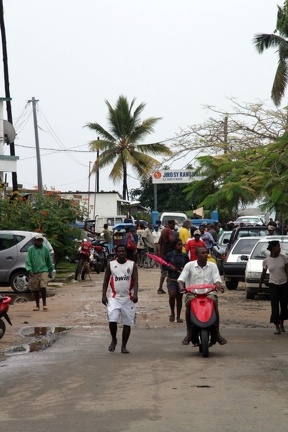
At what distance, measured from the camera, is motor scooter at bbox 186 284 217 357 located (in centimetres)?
1300

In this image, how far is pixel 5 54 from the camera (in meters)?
38.1

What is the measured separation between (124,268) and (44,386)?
3.47m

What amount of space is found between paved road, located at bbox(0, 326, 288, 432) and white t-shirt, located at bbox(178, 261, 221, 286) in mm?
1026

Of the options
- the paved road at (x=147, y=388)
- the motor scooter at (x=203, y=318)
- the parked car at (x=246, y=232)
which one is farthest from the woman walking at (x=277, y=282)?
the parked car at (x=246, y=232)

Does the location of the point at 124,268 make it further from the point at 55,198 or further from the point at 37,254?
the point at 55,198

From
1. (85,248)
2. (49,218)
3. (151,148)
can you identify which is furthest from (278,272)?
(151,148)

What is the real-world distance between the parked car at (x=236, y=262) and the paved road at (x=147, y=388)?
10.5 metres

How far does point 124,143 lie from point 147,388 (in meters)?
48.5

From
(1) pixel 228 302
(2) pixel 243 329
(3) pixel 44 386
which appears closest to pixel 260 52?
(1) pixel 228 302

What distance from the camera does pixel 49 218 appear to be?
32.0 meters

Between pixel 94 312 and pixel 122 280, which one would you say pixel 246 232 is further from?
pixel 122 280

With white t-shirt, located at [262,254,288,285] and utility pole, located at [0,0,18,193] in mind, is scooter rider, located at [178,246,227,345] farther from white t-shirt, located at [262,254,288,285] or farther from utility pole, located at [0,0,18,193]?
utility pole, located at [0,0,18,193]

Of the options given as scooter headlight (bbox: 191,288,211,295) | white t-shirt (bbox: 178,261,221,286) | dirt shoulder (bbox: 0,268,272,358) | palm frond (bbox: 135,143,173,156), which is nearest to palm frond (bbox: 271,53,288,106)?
dirt shoulder (bbox: 0,268,272,358)

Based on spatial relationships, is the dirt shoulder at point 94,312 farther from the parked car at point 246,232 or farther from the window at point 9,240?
the parked car at point 246,232
